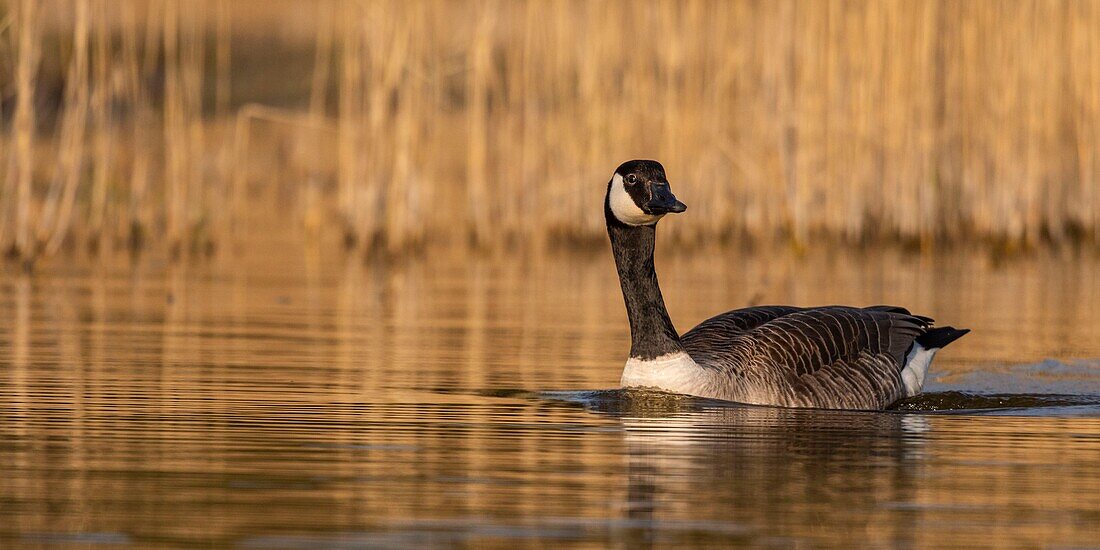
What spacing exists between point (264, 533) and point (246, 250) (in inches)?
593

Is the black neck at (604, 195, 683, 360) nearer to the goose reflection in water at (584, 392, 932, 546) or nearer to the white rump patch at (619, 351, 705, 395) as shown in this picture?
the white rump patch at (619, 351, 705, 395)

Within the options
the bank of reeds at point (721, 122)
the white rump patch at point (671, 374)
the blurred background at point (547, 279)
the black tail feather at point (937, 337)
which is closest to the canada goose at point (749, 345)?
the white rump patch at point (671, 374)

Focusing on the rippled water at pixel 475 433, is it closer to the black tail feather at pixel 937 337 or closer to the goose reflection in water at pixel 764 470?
the goose reflection in water at pixel 764 470

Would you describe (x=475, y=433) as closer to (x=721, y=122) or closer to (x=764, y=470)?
(x=764, y=470)

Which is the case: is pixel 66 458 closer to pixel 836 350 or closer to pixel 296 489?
pixel 296 489

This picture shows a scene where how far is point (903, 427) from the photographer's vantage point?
344 inches

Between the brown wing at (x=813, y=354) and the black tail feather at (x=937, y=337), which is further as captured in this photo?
the black tail feather at (x=937, y=337)

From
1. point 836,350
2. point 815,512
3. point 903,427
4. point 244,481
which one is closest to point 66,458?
point 244,481

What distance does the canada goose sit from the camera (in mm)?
9719

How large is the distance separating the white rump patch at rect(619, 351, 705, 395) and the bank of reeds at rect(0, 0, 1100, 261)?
9.56 m

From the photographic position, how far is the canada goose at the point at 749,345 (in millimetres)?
9719

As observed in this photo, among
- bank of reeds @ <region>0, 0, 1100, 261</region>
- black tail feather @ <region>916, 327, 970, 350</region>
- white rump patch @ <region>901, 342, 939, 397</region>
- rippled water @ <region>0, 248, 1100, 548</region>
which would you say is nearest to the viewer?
rippled water @ <region>0, 248, 1100, 548</region>

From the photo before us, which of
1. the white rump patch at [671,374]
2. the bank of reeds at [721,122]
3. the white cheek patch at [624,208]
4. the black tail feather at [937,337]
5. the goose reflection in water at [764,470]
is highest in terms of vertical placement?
the bank of reeds at [721,122]

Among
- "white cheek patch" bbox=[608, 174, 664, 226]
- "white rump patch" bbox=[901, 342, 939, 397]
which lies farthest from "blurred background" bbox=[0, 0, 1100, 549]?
"white cheek patch" bbox=[608, 174, 664, 226]
